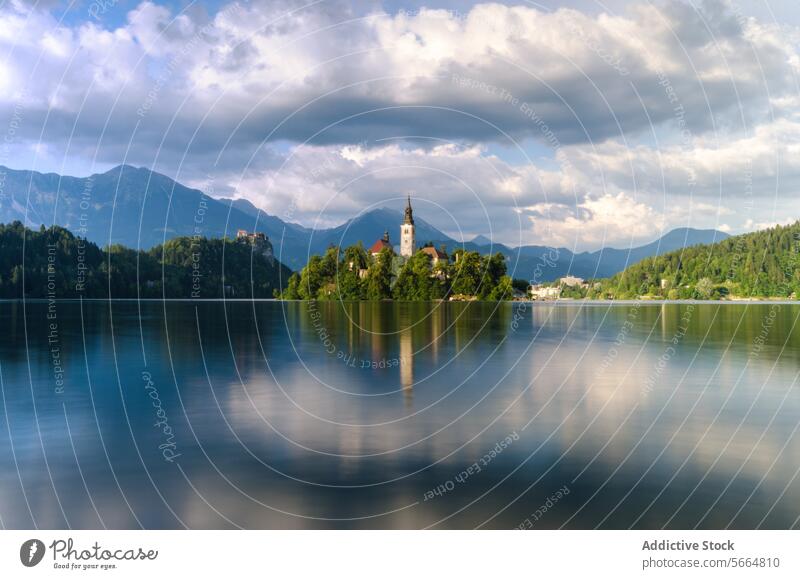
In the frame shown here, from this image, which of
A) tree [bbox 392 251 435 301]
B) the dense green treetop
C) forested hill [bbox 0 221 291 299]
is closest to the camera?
forested hill [bbox 0 221 291 299]

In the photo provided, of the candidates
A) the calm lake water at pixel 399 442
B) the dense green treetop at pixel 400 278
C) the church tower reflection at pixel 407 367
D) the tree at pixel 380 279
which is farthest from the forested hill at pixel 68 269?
the calm lake water at pixel 399 442

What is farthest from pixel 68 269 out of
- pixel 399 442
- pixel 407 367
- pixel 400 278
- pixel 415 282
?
pixel 399 442

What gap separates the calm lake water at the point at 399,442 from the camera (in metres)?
12.6

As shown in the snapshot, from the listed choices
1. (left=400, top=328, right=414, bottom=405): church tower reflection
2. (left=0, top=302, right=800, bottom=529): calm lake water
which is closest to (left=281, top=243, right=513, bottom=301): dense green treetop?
(left=400, top=328, right=414, bottom=405): church tower reflection

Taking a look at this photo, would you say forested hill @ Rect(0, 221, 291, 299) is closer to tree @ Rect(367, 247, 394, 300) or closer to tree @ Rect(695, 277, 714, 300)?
tree @ Rect(367, 247, 394, 300)

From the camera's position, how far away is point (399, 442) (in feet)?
57.7

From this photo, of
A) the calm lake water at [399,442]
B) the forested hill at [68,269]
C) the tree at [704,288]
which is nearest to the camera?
the calm lake water at [399,442]

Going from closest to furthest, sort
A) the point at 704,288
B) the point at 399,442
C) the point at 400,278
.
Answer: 1. the point at 399,442
2. the point at 400,278
3. the point at 704,288

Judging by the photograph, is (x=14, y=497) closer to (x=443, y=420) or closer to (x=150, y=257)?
(x=443, y=420)

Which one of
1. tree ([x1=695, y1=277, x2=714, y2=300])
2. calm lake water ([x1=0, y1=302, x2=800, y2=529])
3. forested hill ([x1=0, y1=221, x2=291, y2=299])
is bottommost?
calm lake water ([x1=0, y1=302, x2=800, y2=529])

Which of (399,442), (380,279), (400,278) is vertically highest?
(400,278)

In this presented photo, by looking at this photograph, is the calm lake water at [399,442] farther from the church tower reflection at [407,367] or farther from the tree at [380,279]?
the tree at [380,279]

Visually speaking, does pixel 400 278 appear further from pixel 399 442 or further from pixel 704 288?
pixel 399 442

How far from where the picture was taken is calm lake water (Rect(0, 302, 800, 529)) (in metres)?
12.6
